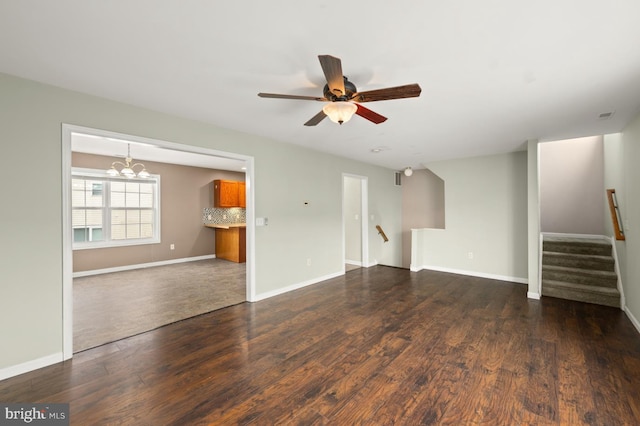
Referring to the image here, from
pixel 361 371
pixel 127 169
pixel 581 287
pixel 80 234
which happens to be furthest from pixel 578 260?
pixel 80 234

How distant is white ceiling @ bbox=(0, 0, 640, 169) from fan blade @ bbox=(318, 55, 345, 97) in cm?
21

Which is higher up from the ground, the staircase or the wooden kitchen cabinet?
the wooden kitchen cabinet

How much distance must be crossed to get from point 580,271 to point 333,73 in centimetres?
516

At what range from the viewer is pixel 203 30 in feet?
5.73

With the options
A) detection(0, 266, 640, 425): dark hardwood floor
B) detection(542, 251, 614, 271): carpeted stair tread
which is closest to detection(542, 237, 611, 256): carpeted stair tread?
detection(542, 251, 614, 271): carpeted stair tread

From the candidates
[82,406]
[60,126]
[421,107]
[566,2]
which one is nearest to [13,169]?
[60,126]

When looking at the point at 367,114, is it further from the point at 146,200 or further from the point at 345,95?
the point at 146,200

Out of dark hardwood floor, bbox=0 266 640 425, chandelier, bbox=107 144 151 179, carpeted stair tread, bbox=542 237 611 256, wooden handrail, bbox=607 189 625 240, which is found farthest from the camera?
chandelier, bbox=107 144 151 179

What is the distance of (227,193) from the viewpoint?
25.5ft

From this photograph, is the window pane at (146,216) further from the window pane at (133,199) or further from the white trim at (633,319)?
the white trim at (633,319)

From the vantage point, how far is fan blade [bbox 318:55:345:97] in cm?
167

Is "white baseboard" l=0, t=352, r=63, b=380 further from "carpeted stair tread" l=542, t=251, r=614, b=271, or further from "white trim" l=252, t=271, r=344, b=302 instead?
"carpeted stair tread" l=542, t=251, r=614, b=271

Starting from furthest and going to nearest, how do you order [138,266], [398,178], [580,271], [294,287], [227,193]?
1. [227,193]
2. [398,178]
3. [138,266]
4. [294,287]
5. [580,271]

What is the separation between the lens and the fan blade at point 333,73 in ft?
5.47
